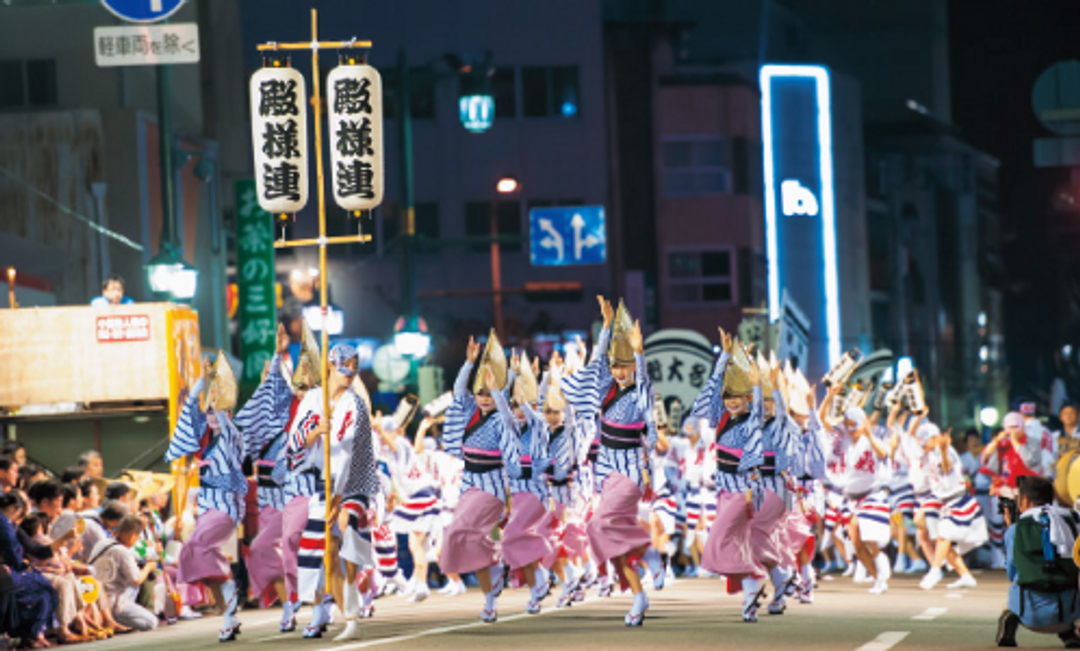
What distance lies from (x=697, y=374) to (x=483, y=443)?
41.3 ft

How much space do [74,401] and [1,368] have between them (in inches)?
32.9

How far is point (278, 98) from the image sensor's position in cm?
1448

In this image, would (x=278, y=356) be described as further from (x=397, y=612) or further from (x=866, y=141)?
(x=866, y=141)

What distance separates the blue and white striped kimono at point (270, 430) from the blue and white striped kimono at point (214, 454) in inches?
5.8

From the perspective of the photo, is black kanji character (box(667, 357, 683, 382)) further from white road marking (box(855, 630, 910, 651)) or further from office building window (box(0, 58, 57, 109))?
white road marking (box(855, 630, 910, 651))

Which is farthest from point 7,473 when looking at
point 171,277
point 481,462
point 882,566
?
point 882,566

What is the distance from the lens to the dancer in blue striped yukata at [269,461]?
562 inches

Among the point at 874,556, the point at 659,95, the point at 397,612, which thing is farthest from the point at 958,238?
the point at 397,612

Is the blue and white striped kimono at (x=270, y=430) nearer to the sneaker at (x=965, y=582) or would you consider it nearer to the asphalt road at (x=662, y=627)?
the asphalt road at (x=662, y=627)

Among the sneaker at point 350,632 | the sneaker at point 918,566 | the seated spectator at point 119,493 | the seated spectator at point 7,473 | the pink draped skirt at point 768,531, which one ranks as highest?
the seated spectator at point 7,473

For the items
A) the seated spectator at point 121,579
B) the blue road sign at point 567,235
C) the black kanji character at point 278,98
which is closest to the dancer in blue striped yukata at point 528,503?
the black kanji character at point 278,98

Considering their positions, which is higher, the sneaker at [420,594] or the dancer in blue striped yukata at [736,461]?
the dancer in blue striped yukata at [736,461]

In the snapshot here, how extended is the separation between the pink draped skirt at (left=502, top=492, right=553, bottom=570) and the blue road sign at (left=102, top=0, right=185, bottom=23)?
6726 millimetres

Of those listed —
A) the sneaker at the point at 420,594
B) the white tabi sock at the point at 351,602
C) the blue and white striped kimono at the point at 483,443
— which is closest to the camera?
the white tabi sock at the point at 351,602
